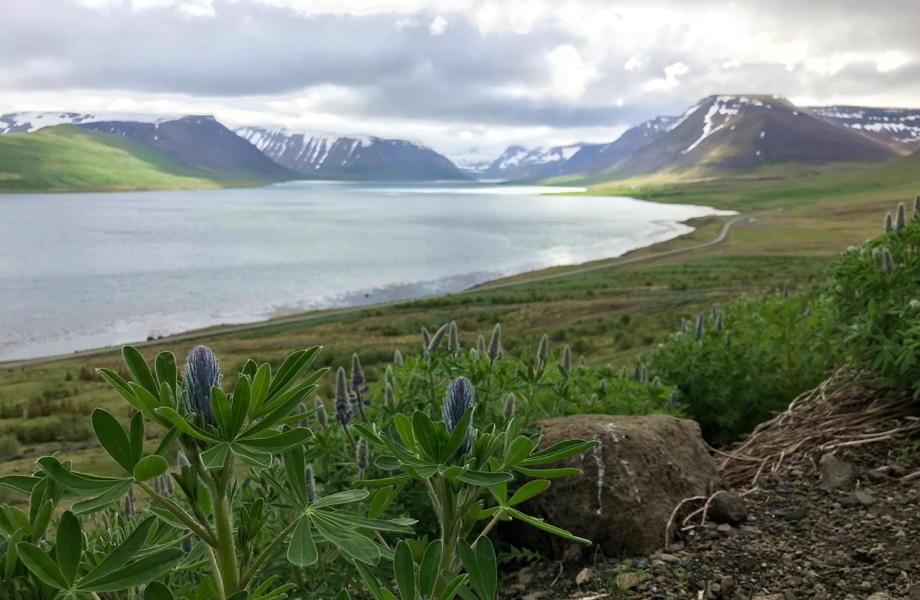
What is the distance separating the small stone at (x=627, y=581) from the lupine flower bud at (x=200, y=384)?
230 cm

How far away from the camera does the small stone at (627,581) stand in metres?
2.84

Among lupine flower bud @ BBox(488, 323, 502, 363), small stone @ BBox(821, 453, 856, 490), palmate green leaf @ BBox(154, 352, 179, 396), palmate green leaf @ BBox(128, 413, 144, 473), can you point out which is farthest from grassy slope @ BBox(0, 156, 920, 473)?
palmate green leaf @ BBox(128, 413, 144, 473)

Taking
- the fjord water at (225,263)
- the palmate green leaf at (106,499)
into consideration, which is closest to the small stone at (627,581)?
the palmate green leaf at (106,499)

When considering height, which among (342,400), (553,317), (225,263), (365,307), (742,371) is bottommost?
(553,317)

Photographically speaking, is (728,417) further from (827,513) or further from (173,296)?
(173,296)

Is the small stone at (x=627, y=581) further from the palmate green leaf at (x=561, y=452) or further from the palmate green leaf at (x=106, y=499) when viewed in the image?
the palmate green leaf at (x=106, y=499)

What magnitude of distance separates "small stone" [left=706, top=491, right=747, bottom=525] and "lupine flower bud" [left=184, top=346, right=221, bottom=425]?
125 inches

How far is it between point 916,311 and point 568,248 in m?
74.0

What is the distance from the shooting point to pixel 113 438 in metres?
1.12

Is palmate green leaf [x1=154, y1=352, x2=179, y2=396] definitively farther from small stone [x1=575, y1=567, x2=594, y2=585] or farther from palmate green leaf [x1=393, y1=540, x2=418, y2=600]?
small stone [x1=575, y1=567, x2=594, y2=585]

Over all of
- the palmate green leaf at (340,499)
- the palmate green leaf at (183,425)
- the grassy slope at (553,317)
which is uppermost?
the palmate green leaf at (183,425)

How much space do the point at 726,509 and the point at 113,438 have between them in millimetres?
3278

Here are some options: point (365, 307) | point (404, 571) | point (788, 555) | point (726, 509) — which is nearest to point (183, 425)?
point (404, 571)

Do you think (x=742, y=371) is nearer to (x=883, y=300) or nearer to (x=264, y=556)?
(x=883, y=300)
